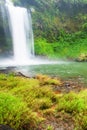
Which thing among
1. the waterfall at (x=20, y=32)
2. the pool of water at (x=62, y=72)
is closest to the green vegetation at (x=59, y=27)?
the waterfall at (x=20, y=32)

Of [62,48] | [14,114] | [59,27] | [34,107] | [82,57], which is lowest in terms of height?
[82,57]

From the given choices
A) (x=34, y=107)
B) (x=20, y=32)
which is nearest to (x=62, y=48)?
(x=20, y=32)

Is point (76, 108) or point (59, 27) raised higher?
point (76, 108)

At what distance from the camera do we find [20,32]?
6103cm

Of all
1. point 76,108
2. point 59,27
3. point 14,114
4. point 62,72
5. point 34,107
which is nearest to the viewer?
point 14,114

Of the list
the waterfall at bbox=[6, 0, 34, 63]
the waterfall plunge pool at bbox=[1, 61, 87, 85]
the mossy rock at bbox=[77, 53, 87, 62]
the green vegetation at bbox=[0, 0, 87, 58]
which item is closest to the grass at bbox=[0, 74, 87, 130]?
the waterfall plunge pool at bbox=[1, 61, 87, 85]

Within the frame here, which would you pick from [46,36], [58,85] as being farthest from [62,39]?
[58,85]

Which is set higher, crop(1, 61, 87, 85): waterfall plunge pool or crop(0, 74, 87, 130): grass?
crop(0, 74, 87, 130): grass

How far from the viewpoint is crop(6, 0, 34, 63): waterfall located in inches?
2347

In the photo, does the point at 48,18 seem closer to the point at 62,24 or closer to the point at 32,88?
the point at 62,24

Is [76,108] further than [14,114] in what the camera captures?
Yes

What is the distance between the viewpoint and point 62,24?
73125mm

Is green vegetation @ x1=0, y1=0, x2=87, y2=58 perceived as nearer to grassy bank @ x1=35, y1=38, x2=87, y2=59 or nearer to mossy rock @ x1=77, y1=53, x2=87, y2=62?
grassy bank @ x1=35, y1=38, x2=87, y2=59

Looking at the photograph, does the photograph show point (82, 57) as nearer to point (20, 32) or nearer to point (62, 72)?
point (20, 32)
